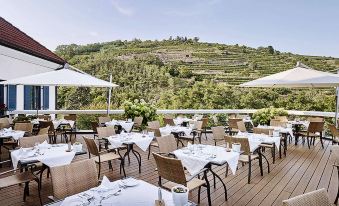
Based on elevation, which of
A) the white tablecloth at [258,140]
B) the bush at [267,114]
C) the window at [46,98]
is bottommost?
the white tablecloth at [258,140]

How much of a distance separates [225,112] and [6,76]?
806 cm

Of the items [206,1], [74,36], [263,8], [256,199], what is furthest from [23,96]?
[74,36]

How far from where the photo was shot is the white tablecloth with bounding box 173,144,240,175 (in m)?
3.78

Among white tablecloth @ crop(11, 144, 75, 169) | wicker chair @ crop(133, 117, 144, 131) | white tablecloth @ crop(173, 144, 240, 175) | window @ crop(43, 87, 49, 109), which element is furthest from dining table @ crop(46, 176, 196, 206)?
window @ crop(43, 87, 49, 109)

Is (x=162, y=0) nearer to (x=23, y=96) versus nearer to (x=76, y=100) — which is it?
(x=76, y=100)

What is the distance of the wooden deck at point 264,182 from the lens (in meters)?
4.23

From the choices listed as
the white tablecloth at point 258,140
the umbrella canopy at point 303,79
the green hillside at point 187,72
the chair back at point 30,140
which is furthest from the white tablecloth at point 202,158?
the green hillside at point 187,72

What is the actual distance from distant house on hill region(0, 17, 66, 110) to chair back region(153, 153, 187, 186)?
7.18 meters

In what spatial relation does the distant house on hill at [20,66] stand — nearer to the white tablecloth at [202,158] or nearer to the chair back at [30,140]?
the chair back at [30,140]

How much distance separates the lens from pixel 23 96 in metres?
11.0

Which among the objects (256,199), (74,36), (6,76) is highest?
(74,36)

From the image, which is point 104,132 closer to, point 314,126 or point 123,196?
point 123,196

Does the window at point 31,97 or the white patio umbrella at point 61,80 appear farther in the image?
the window at point 31,97

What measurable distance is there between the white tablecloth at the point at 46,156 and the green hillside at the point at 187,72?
26.6ft
